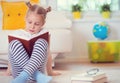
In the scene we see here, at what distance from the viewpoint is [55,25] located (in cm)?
304

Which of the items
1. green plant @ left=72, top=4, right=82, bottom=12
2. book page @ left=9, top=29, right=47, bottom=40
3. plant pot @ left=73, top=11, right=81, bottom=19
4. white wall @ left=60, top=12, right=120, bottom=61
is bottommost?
white wall @ left=60, top=12, right=120, bottom=61

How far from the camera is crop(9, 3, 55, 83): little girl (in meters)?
1.62

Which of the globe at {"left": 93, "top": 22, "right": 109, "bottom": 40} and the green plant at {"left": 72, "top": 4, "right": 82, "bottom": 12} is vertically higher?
the green plant at {"left": 72, "top": 4, "right": 82, "bottom": 12}

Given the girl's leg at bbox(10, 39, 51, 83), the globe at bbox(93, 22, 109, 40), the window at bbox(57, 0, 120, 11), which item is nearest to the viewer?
the girl's leg at bbox(10, 39, 51, 83)

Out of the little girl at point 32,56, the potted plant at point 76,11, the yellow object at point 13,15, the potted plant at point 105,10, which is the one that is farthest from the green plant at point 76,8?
the little girl at point 32,56

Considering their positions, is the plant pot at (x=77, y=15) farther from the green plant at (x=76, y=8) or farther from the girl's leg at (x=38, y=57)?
the girl's leg at (x=38, y=57)

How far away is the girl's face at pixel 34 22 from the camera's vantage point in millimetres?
1721

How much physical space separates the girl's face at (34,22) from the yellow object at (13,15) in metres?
1.38

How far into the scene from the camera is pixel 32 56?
5.45ft

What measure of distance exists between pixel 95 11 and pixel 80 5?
0.21 metres

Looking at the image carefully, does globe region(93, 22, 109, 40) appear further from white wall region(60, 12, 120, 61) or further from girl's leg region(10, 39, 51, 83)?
girl's leg region(10, 39, 51, 83)

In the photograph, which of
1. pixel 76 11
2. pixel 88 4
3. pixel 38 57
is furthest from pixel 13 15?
pixel 38 57

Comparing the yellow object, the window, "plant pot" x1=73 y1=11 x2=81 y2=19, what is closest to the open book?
the yellow object

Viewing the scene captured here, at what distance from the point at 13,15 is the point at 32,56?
1.65 meters
